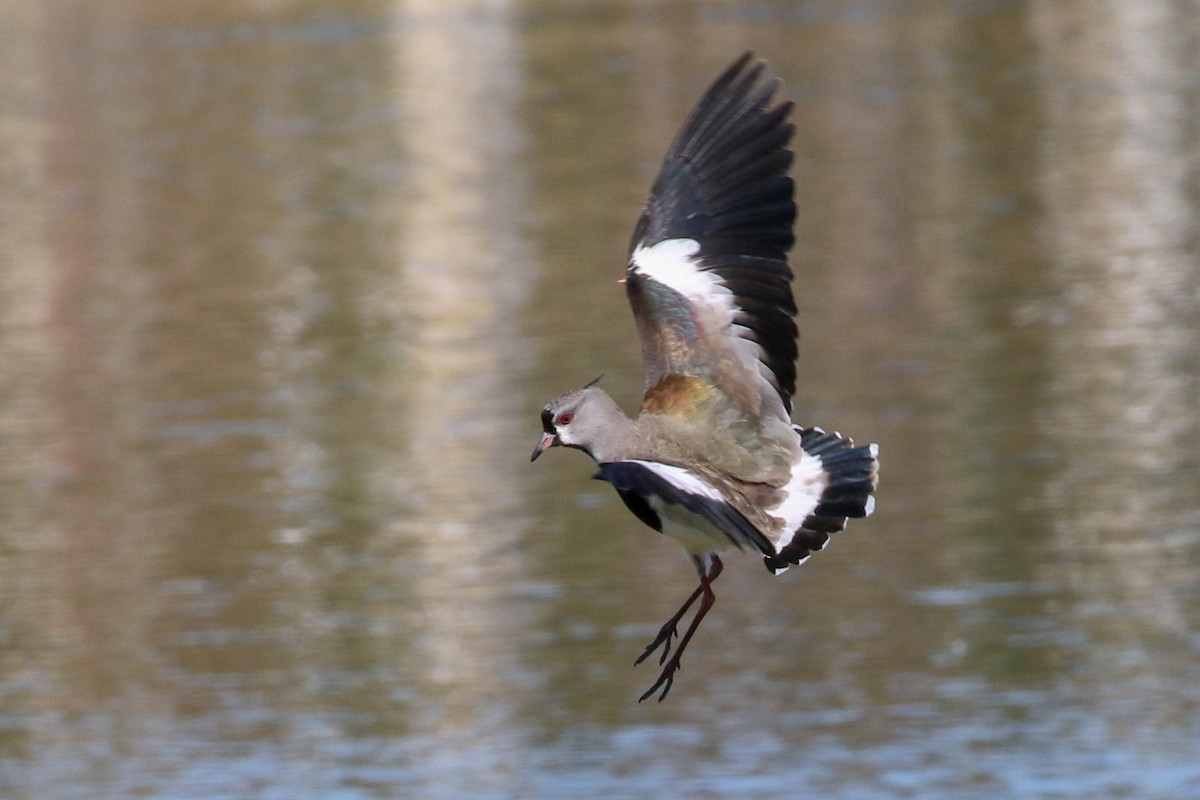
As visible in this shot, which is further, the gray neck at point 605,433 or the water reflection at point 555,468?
the water reflection at point 555,468

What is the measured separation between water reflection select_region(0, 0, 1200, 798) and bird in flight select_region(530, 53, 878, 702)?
768 centimetres

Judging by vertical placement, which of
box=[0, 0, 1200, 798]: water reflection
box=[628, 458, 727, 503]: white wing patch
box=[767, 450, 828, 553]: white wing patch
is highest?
box=[0, 0, 1200, 798]: water reflection

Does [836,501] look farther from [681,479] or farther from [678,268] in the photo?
[678,268]

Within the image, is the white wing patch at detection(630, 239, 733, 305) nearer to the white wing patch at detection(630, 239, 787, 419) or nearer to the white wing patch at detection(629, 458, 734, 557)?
the white wing patch at detection(630, 239, 787, 419)

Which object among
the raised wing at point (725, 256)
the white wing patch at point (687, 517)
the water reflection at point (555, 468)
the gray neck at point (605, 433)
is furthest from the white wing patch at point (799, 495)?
the water reflection at point (555, 468)

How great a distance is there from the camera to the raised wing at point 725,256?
9.62m

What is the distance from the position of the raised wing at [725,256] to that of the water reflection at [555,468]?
7667 mm

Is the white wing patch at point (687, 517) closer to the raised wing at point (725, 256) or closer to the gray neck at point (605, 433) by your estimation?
the gray neck at point (605, 433)

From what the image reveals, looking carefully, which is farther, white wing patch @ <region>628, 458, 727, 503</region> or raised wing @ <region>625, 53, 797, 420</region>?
raised wing @ <region>625, 53, 797, 420</region>

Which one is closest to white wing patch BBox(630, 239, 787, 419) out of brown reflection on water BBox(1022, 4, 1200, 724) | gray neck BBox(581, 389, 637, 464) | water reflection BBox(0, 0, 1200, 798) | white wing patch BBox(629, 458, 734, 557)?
white wing patch BBox(629, 458, 734, 557)

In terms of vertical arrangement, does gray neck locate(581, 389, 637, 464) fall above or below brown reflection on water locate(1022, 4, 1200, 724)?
below

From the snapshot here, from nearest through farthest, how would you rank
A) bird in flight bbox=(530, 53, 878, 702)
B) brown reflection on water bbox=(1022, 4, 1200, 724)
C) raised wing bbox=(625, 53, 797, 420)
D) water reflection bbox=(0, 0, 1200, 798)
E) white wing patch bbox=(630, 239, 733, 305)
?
bird in flight bbox=(530, 53, 878, 702)
raised wing bbox=(625, 53, 797, 420)
white wing patch bbox=(630, 239, 733, 305)
water reflection bbox=(0, 0, 1200, 798)
brown reflection on water bbox=(1022, 4, 1200, 724)

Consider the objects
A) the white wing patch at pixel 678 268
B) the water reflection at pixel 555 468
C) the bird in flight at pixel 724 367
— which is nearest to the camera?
the bird in flight at pixel 724 367

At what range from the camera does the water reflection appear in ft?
59.3
